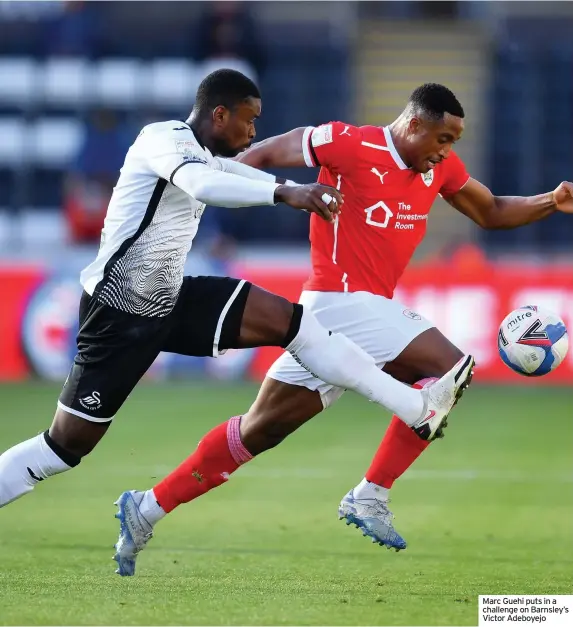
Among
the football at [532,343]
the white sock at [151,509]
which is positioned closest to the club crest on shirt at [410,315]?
the football at [532,343]

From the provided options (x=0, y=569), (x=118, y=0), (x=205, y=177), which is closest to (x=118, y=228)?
(x=205, y=177)

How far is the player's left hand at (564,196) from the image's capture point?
6898 millimetres

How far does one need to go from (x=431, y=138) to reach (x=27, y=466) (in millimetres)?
2460

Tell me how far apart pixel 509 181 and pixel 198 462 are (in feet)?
41.0

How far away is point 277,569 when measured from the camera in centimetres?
612

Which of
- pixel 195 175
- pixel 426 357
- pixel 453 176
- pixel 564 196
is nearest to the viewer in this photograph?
pixel 195 175

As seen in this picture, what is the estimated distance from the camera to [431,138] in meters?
6.33

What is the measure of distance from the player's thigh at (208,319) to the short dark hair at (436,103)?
1.27 metres

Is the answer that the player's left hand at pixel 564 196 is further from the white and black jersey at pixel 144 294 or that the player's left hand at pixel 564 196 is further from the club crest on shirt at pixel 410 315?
the white and black jersey at pixel 144 294

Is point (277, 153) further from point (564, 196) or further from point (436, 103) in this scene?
point (564, 196)

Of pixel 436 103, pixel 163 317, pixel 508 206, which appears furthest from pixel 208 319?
pixel 508 206

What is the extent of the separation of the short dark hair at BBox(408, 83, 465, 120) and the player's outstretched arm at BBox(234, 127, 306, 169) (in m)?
0.62

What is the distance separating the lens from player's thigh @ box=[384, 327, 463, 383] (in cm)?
618

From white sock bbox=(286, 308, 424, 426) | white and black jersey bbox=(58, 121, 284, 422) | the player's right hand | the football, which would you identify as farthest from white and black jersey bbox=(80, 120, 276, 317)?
the football
